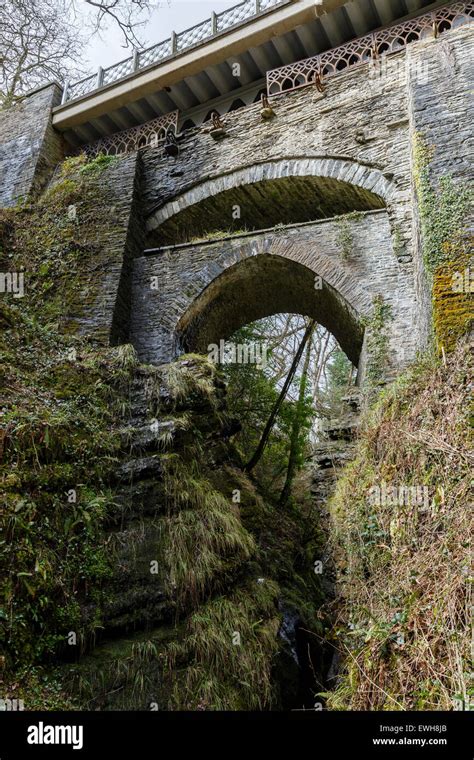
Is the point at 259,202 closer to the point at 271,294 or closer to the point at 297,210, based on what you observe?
the point at 297,210

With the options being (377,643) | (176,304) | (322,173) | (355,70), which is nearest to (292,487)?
(176,304)

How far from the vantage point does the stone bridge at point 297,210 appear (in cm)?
813

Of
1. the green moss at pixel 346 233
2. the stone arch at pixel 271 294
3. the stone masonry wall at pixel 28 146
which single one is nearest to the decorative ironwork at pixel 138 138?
the stone masonry wall at pixel 28 146

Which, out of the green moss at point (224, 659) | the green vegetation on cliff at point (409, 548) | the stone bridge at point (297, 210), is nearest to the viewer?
the green vegetation on cliff at point (409, 548)

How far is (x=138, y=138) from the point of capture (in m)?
12.7

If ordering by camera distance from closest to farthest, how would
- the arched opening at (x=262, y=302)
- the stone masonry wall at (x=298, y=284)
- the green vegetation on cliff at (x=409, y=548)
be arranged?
the green vegetation on cliff at (x=409, y=548), the stone masonry wall at (x=298, y=284), the arched opening at (x=262, y=302)

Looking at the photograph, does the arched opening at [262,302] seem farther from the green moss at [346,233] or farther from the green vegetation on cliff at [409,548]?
the green vegetation on cliff at [409,548]

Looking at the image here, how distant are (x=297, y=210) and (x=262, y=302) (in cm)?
175

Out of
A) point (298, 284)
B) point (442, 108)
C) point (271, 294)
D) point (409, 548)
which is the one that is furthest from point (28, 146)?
point (409, 548)

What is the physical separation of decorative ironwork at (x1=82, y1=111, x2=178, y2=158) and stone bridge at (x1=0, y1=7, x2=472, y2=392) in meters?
0.52

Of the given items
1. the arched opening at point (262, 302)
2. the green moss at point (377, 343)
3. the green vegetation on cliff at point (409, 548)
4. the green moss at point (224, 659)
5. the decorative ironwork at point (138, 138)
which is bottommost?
the green moss at point (224, 659)

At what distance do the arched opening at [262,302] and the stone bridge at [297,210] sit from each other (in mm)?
27

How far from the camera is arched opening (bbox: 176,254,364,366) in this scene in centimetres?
917
